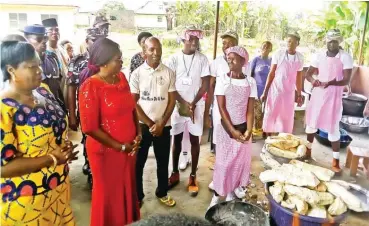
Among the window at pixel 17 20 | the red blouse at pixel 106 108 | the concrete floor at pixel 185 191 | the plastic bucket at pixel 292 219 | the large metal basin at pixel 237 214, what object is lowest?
the concrete floor at pixel 185 191

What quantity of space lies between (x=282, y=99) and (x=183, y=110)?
Answer: 1.79 metres

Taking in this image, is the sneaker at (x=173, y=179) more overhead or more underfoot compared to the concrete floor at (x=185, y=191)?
more overhead

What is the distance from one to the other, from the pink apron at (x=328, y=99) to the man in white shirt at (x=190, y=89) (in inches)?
63.6

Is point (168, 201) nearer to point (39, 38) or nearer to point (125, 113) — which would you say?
point (125, 113)

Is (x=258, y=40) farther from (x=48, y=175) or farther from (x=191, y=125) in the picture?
(x=48, y=175)

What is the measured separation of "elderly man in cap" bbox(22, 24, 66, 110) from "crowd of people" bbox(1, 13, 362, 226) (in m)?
0.01

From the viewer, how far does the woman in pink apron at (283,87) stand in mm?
4500

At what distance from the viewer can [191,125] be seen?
3611 mm

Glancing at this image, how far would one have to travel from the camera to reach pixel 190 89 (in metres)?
3.58

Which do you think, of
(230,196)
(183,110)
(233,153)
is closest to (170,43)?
(183,110)

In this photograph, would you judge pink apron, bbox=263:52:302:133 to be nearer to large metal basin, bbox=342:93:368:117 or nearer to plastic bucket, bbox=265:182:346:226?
large metal basin, bbox=342:93:368:117

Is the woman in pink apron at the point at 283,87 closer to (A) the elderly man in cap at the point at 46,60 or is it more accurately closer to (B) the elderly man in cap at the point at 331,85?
(B) the elderly man in cap at the point at 331,85

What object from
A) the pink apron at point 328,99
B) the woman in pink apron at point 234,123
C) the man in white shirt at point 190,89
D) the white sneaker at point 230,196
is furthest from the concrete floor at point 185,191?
the pink apron at point 328,99

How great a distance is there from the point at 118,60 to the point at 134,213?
47.7 inches
